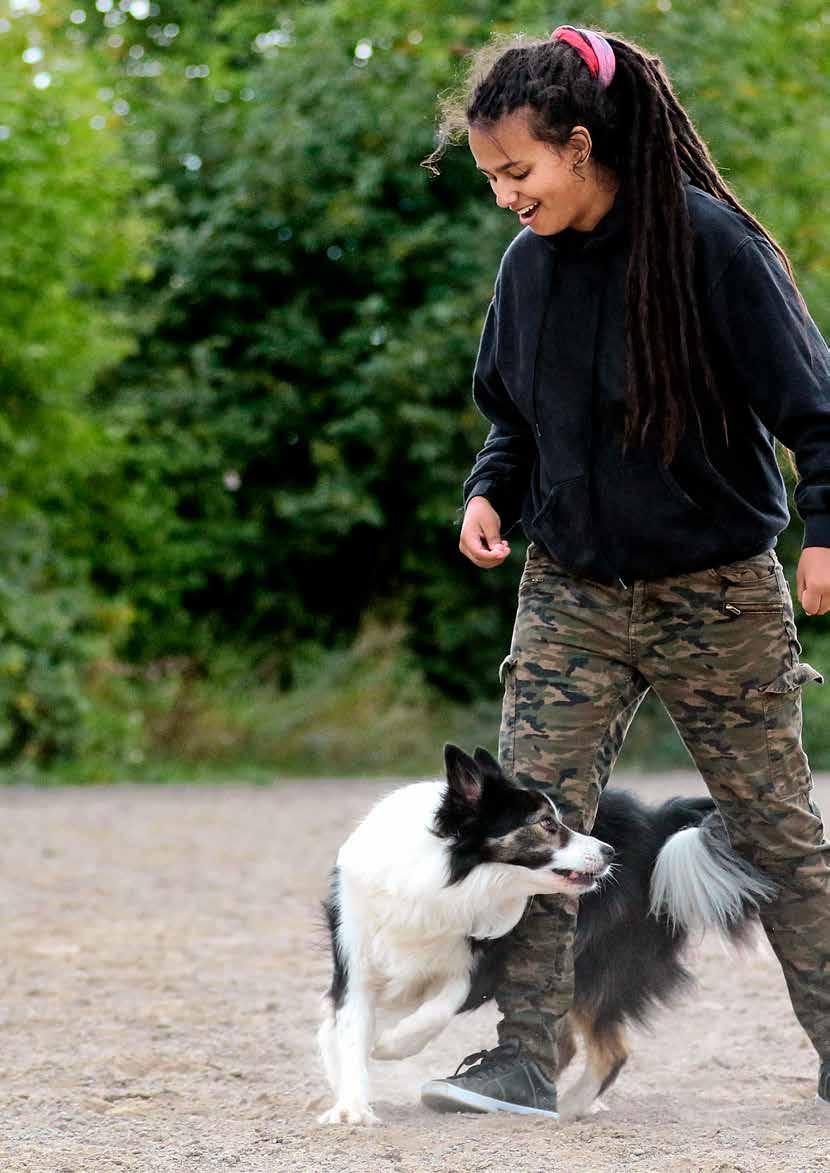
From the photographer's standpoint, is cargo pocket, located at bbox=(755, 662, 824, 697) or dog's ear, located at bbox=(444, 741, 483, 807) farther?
dog's ear, located at bbox=(444, 741, 483, 807)

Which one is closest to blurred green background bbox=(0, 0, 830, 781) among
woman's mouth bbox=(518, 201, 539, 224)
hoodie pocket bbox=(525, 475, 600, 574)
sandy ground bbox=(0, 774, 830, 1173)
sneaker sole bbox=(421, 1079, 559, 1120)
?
sandy ground bbox=(0, 774, 830, 1173)

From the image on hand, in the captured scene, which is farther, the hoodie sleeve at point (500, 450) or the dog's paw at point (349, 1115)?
the hoodie sleeve at point (500, 450)

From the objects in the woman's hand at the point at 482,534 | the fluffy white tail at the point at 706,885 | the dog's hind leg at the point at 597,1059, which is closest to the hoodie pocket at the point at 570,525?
the woman's hand at the point at 482,534

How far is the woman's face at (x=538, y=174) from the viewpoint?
11.6 feet

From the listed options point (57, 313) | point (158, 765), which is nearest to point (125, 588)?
point (158, 765)

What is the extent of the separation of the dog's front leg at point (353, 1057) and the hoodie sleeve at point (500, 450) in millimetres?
1182

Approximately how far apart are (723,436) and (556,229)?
0.58 m

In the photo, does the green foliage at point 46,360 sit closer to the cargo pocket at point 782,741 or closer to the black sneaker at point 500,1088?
the black sneaker at point 500,1088

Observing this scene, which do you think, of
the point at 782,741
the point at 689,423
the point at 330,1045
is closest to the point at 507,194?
the point at 689,423

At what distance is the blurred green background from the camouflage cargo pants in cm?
849

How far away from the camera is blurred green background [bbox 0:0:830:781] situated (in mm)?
12922

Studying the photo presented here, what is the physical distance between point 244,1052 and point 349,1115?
1.01 metres

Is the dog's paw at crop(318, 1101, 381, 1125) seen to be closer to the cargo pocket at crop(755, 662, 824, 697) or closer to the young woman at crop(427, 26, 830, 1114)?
the young woman at crop(427, 26, 830, 1114)

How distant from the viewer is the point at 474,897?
4027 mm
